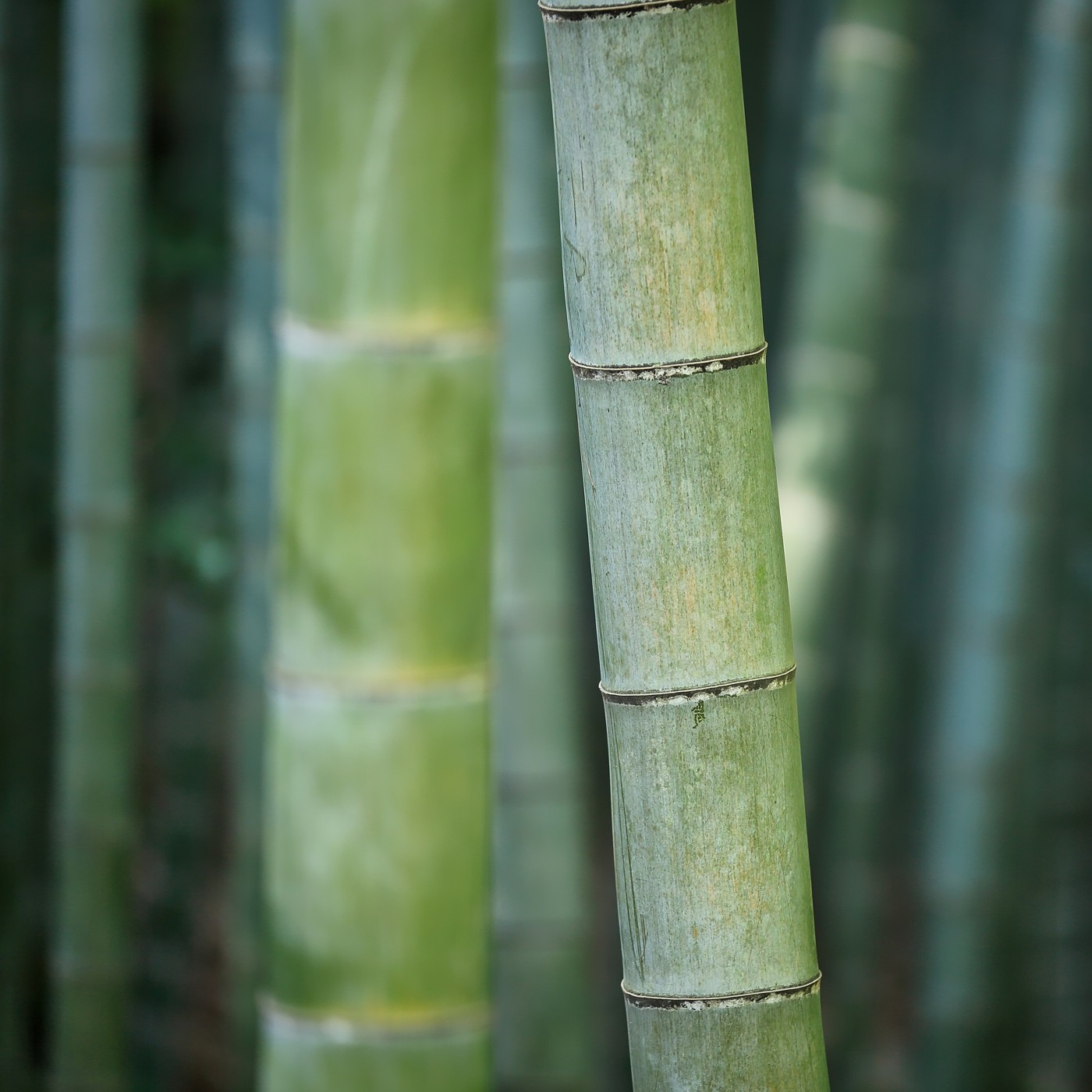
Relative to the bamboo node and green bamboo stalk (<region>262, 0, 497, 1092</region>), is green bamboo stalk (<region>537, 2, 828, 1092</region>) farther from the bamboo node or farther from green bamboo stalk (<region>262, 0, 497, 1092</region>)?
green bamboo stalk (<region>262, 0, 497, 1092</region>)

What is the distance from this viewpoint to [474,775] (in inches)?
38.0

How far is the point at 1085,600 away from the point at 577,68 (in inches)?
95.3

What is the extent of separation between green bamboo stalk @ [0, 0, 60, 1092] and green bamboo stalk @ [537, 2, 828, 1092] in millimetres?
1402

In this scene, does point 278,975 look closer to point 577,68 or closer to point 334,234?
point 334,234

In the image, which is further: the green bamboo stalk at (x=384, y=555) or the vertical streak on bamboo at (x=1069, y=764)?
the vertical streak on bamboo at (x=1069, y=764)

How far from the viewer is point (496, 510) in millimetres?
1183

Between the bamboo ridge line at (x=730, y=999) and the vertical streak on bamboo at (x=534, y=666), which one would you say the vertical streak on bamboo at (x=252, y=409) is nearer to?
the vertical streak on bamboo at (x=534, y=666)

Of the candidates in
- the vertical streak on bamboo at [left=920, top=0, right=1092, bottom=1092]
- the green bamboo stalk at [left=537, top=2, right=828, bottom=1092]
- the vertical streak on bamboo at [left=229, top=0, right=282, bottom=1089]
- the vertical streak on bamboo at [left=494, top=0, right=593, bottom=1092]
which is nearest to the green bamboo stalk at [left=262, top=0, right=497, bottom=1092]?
the green bamboo stalk at [left=537, top=2, right=828, bottom=1092]

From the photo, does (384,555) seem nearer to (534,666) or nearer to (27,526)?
(534,666)

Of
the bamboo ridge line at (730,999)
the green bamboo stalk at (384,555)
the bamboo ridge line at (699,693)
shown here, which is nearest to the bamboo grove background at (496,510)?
the green bamboo stalk at (384,555)

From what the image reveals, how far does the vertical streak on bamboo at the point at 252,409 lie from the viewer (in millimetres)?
1934

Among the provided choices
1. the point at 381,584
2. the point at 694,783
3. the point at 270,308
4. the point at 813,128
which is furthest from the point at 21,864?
the point at 694,783

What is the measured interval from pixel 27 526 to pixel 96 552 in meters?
0.26

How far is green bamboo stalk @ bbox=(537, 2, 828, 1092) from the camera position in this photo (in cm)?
52
